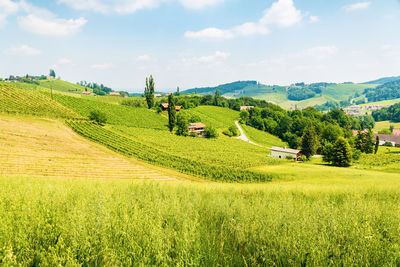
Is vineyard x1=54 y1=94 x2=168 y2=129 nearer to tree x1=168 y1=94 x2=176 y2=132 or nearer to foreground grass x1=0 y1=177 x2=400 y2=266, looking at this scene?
tree x1=168 y1=94 x2=176 y2=132

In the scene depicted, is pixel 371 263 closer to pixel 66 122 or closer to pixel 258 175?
pixel 258 175

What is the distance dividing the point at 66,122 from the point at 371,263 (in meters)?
65.6

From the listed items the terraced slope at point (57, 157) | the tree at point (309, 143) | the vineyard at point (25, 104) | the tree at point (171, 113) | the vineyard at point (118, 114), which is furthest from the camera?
the tree at point (171, 113)

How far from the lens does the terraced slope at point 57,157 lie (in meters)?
26.0

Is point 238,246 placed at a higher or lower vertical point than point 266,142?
higher

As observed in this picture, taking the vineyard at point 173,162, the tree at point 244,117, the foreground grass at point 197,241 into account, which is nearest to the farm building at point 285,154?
the vineyard at point 173,162

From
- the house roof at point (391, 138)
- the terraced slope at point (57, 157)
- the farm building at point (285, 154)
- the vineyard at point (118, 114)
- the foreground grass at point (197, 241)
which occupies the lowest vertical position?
the farm building at point (285, 154)

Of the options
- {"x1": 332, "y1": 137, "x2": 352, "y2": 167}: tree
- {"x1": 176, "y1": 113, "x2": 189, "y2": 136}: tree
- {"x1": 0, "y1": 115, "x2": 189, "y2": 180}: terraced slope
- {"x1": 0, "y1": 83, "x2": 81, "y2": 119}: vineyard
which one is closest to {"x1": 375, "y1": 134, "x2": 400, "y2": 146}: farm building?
{"x1": 332, "y1": 137, "x2": 352, "y2": 167}: tree

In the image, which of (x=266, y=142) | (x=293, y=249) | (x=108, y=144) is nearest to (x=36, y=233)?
(x=293, y=249)

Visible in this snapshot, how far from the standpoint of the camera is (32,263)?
318 centimetres

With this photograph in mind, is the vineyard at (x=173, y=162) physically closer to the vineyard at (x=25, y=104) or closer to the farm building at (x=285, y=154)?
the vineyard at (x=25, y=104)

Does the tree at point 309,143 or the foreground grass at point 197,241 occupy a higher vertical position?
the foreground grass at point 197,241

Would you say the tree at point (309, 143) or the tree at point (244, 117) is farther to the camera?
the tree at point (244, 117)

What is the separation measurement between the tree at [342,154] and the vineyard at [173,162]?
25.4 metres
